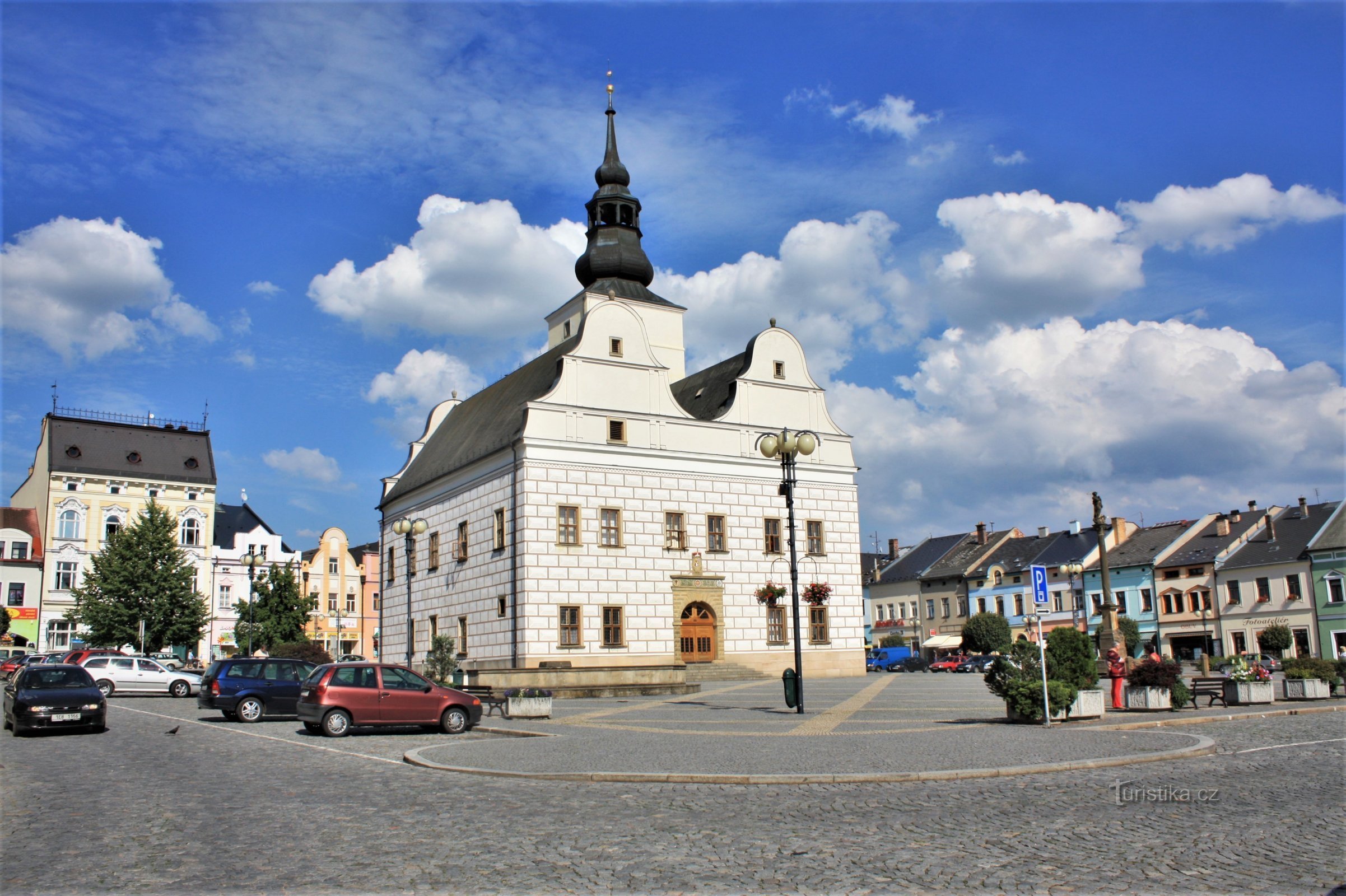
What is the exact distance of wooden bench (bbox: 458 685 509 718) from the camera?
982 inches

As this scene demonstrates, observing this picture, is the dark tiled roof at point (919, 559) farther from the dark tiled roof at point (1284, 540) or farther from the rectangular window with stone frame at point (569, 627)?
the rectangular window with stone frame at point (569, 627)

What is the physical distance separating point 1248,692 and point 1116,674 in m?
3.26

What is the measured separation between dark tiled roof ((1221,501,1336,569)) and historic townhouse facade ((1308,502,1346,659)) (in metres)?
0.85

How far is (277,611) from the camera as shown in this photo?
61500 millimetres

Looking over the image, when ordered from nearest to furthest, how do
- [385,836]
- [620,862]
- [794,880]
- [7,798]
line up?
[794,880]
[620,862]
[385,836]
[7,798]

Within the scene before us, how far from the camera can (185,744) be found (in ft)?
61.4

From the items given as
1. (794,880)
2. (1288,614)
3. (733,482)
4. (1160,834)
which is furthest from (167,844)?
(1288,614)

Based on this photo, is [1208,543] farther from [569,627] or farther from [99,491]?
[99,491]

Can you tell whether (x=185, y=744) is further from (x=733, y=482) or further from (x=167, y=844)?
(x=733, y=482)

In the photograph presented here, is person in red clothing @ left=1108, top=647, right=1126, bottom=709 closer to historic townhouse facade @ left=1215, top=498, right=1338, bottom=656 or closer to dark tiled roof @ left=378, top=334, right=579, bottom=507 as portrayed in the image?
dark tiled roof @ left=378, top=334, right=579, bottom=507

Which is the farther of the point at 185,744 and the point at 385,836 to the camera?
the point at 185,744

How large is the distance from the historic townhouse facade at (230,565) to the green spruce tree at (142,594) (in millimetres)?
11642

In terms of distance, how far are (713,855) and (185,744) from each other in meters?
14.0

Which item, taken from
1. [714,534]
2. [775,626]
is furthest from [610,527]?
[775,626]
